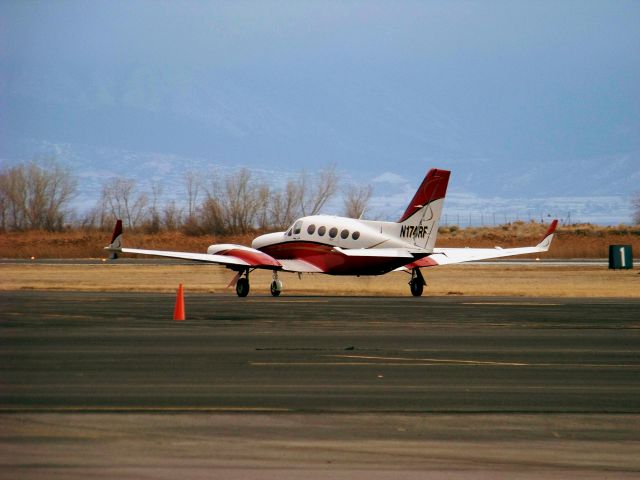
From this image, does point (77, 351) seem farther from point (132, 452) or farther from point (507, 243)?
point (507, 243)

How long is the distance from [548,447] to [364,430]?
2.00 m

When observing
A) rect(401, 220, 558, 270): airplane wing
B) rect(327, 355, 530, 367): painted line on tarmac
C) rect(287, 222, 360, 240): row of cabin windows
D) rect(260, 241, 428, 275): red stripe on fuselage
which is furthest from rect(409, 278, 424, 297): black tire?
rect(327, 355, 530, 367): painted line on tarmac

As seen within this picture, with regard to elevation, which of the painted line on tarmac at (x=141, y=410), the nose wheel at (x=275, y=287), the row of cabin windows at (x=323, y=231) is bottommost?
the painted line on tarmac at (x=141, y=410)

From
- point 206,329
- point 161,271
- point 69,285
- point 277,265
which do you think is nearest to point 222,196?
point 161,271

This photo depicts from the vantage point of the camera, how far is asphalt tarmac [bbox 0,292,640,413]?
15.3 meters

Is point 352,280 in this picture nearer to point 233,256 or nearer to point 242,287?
point 242,287

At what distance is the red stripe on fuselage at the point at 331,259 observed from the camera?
39594 mm

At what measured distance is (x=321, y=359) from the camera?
20125 millimetres

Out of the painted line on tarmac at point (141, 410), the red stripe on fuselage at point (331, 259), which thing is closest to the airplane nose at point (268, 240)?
the red stripe on fuselage at point (331, 259)

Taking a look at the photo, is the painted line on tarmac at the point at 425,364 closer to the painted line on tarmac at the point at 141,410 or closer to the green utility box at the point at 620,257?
the painted line on tarmac at the point at 141,410

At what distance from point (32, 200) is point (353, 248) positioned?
314ft

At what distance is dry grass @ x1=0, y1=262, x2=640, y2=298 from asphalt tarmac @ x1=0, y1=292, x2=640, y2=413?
1097 cm

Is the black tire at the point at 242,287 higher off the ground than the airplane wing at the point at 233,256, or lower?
lower

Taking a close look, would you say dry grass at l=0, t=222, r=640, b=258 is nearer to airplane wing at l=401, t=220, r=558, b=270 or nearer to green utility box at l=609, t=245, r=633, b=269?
green utility box at l=609, t=245, r=633, b=269
